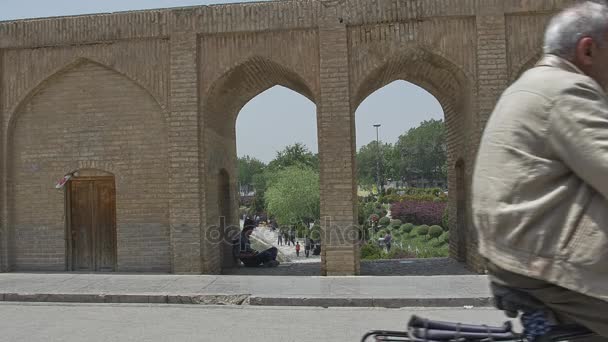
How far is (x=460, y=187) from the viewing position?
40.4 ft

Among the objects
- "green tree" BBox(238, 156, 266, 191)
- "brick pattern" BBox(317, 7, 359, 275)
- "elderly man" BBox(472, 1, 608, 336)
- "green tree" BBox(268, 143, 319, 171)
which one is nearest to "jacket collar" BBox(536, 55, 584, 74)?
"elderly man" BBox(472, 1, 608, 336)

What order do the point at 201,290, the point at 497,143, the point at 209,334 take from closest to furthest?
the point at 497,143
the point at 209,334
the point at 201,290

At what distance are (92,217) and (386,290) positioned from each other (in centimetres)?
659

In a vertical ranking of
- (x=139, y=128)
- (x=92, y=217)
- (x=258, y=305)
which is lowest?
(x=258, y=305)

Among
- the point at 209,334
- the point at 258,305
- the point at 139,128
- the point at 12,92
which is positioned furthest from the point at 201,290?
the point at 12,92

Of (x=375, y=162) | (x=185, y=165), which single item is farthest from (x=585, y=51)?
(x=375, y=162)

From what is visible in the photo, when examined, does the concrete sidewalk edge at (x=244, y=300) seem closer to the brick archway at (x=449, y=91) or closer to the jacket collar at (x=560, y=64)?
the brick archway at (x=449, y=91)

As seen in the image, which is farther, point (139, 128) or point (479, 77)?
point (139, 128)

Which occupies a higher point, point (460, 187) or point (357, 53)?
point (357, 53)

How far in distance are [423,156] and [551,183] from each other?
86229mm

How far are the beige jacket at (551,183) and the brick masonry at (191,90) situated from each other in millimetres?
8890

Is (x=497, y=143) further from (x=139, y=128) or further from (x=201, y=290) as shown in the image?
(x=139, y=128)

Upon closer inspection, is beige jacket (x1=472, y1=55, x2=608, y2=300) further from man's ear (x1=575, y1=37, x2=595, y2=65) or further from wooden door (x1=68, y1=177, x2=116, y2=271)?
wooden door (x1=68, y1=177, x2=116, y2=271)

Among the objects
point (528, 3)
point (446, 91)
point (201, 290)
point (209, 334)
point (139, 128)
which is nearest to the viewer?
point (209, 334)
